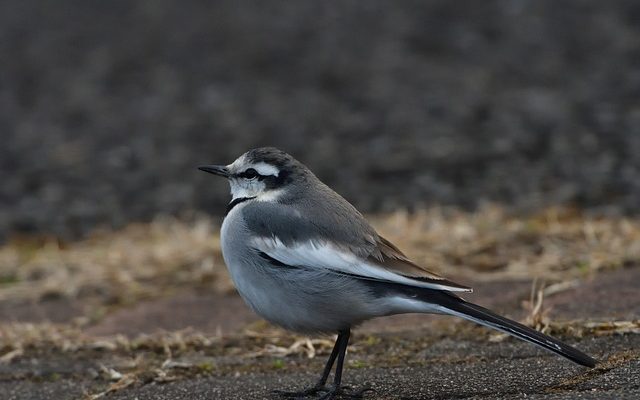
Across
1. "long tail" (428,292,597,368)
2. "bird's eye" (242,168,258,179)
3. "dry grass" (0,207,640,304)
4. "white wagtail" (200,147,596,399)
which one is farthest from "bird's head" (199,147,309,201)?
"dry grass" (0,207,640,304)

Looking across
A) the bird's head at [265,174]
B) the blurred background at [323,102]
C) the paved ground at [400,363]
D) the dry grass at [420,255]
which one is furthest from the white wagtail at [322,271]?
the blurred background at [323,102]

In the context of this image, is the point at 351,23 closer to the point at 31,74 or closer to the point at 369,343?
the point at 31,74

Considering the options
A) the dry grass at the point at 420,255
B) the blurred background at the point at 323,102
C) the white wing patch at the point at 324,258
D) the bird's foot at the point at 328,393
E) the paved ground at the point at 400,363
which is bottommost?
the bird's foot at the point at 328,393

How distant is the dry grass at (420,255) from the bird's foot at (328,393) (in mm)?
2079

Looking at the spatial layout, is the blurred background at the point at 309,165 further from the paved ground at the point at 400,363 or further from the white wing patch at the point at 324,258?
the white wing patch at the point at 324,258

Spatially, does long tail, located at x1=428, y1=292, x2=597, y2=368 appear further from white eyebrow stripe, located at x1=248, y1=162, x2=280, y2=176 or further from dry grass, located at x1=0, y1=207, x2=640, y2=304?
dry grass, located at x1=0, y1=207, x2=640, y2=304

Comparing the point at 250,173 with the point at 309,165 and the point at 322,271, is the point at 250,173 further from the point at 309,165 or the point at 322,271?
the point at 309,165

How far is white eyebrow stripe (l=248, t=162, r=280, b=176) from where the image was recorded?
5.29 meters

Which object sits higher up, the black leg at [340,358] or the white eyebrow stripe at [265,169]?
the white eyebrow stripe at [265,169]

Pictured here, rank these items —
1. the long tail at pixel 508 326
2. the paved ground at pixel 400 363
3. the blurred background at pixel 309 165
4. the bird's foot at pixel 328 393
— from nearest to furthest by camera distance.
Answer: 1. the long tail at pixel 508 326
2. the paved ground at pixel 400 363
3. the bird's foot at pixel 328 393
4. the blurred background at pixel 309 165

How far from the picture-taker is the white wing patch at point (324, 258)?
467 cm

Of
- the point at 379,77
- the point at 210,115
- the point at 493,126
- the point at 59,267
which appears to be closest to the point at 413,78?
the point at 379,77

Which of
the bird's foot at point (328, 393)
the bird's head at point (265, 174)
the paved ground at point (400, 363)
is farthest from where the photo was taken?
the bird's head at point (265, 174)

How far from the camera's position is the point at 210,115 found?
12.2 metres
